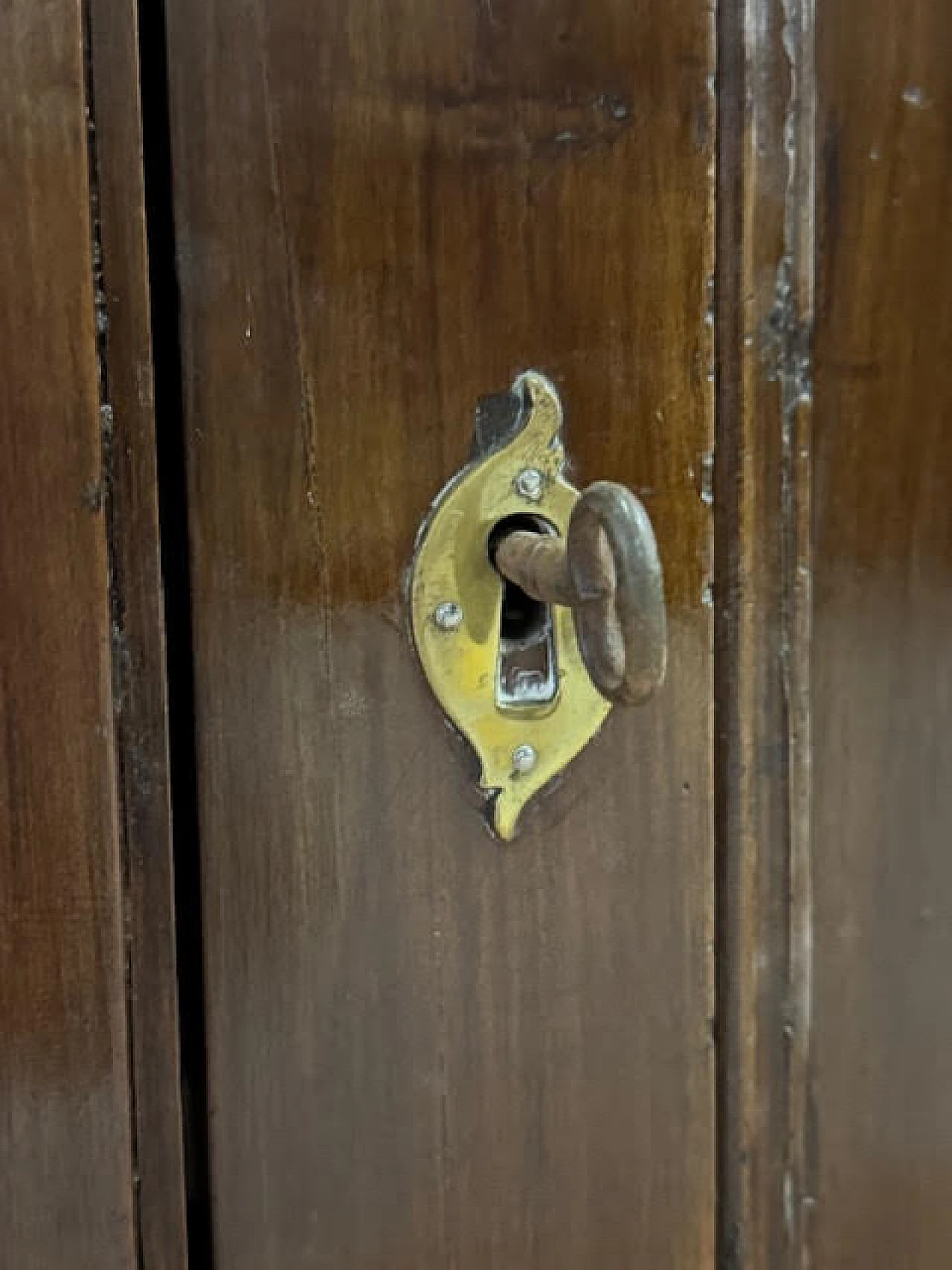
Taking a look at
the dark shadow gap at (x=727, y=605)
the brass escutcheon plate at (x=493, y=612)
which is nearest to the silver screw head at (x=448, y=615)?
the brass escutcheon plate at (x=493, y=612)

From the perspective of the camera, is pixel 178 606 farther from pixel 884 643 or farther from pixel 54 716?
pixel 884 643

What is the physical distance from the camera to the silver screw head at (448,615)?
453 millimetres

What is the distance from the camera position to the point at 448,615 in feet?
1.49

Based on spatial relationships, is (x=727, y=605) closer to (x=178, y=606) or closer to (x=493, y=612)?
(x=493, y=612)

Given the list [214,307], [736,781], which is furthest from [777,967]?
[214,307]

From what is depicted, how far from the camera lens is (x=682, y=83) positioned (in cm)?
47

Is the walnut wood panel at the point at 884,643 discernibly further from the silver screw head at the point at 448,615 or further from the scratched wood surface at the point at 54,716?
the scratched wood surface at the point at 54,716

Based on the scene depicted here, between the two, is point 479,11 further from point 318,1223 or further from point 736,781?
point 318,1223

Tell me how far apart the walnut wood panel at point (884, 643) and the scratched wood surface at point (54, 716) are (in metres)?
0.26

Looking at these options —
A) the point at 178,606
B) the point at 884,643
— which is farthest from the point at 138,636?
the point at 884,643

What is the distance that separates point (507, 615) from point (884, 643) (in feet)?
0.49

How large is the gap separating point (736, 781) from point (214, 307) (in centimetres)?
25

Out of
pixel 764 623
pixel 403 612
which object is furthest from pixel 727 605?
pixel 403 612

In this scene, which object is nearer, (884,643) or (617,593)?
(617,593)
